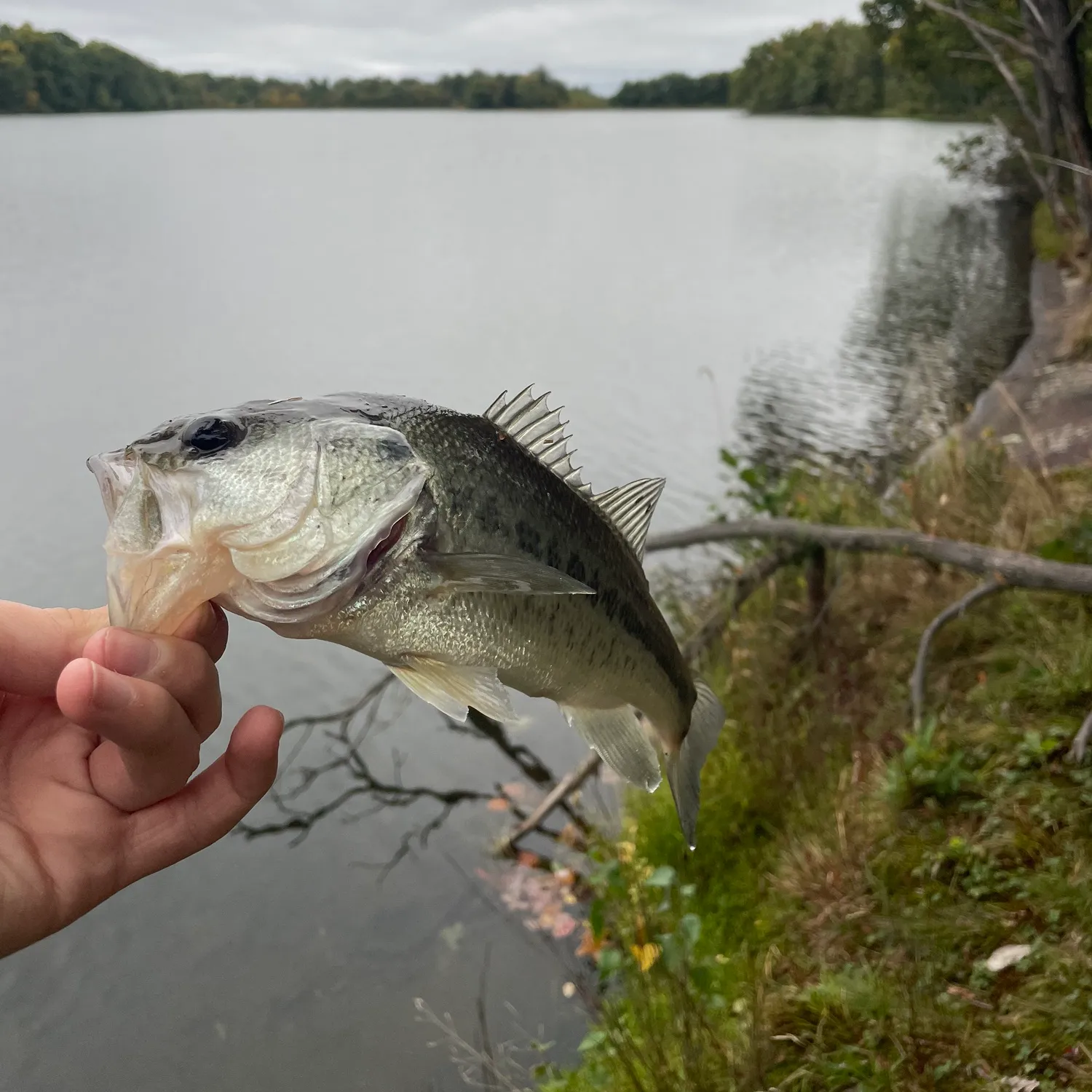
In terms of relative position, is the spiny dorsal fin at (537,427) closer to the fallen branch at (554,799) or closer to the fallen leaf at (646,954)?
the fallen leaf at (646,954)

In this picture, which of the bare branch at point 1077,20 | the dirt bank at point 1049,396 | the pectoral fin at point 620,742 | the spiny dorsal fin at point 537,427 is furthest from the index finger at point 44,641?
the bare branch at point 1077,20

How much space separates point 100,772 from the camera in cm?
165

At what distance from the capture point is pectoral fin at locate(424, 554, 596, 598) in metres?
1.42

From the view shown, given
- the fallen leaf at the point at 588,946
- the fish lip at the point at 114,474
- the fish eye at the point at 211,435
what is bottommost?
the fallen leaf at the point at 588,946

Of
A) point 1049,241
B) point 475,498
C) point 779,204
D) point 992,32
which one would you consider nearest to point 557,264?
point 1049,241

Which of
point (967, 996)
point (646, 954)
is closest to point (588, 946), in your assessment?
point (646, 954)

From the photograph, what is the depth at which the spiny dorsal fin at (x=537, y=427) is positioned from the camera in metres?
1.62

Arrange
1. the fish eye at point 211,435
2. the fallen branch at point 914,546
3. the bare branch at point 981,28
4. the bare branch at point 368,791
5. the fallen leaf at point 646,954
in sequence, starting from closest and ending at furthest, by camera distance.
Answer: the fish eye at point 211,435
the fallen leaf at point 646,954
the fallen branch at point 914,546
the bare branch at point 368,791
the bare branch at point 981,28

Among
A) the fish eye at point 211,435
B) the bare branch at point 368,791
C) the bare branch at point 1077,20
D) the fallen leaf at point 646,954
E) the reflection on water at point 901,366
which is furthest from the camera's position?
the reflection on water at point 901,366

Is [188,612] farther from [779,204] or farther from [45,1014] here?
[779,204]

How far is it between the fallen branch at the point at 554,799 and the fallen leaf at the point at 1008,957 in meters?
2.22

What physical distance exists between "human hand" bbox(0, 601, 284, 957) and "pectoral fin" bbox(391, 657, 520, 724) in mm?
278

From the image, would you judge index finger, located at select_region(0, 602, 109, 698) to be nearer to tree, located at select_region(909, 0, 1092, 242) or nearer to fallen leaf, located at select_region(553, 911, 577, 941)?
fallen leaf, located at select_region(553, 911, 577, 941)

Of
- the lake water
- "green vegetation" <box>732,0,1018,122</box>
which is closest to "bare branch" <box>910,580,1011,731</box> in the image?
the lake water
